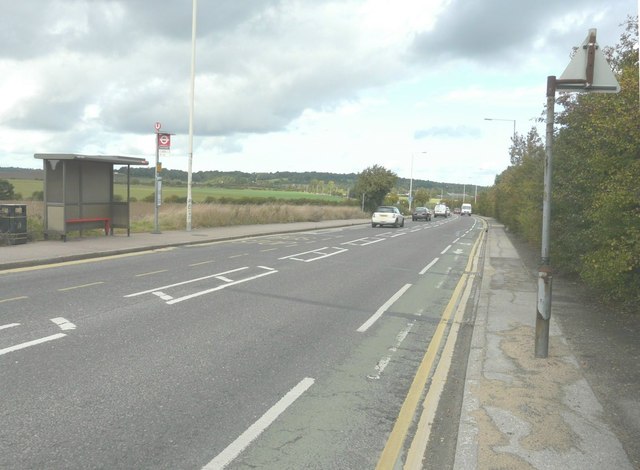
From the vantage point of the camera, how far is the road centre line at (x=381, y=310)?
24.5ft

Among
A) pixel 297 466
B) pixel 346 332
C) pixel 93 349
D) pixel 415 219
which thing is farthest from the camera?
pixel 415 219

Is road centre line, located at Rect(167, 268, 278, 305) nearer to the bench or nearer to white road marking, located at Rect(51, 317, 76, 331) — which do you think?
white road marking, located at Rect(51, 317, 76, 331)

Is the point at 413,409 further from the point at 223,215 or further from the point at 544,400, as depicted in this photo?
the point at 223,215

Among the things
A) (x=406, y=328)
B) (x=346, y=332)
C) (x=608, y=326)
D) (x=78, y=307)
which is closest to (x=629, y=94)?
(x=608, y=326)

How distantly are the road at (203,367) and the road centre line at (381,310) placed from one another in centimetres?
5

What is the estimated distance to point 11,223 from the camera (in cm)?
1422

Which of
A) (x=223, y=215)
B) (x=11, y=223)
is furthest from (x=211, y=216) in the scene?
(x=11, y=223)

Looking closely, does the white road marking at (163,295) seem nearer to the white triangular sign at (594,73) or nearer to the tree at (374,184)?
the white triangular sign at (594,73)

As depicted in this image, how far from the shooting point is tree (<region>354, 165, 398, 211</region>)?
195 feet

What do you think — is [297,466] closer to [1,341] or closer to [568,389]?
[568,389]

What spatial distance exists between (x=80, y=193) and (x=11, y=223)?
2.78 m

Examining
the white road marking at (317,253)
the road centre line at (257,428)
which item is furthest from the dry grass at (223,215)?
the road centre line at (257,428)

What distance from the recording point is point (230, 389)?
4855mm

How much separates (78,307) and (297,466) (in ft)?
17.9
